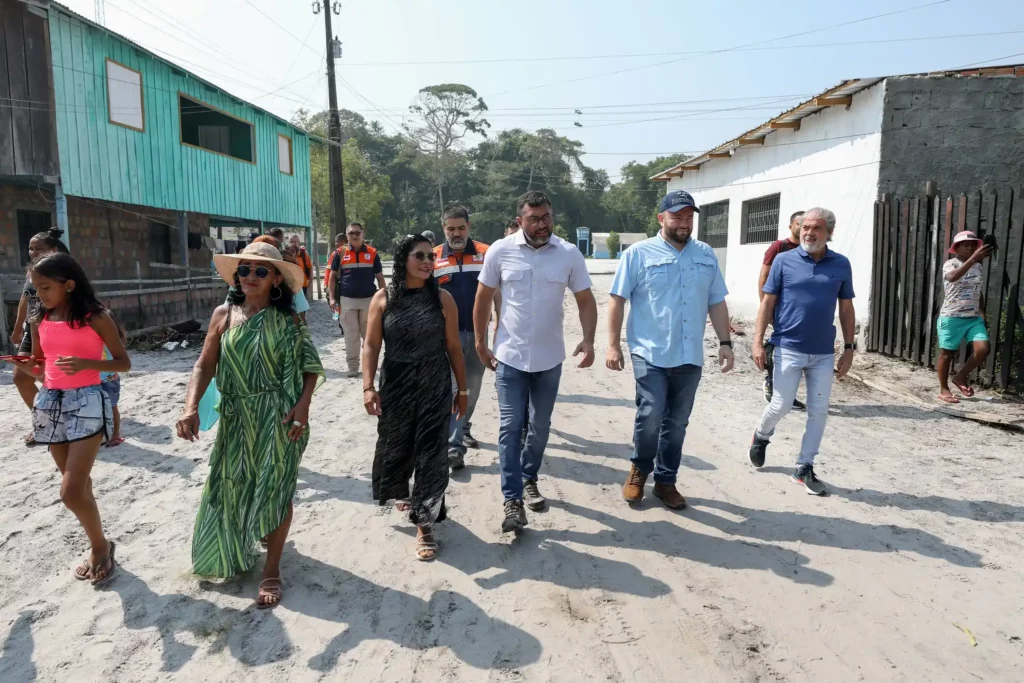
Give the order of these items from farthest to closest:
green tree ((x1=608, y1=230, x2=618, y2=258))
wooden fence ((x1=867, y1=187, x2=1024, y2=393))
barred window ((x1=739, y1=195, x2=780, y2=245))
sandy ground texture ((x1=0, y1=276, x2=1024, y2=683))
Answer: green tree ((x1=608, y1=230, x2=618, y2=258)), barred window ((x1=739, y1=195, x2=780, y2=245)), wooden fence ((x1=867, y1=187, x2=1024, y2=393)), sandy ground texture ((x1=0, y1=276, x2=1024, y2=683))

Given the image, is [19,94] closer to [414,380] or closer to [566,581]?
[414,380]

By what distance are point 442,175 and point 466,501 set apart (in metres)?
53.2

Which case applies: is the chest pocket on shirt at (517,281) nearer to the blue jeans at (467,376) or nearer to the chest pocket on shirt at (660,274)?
the chest pocket on shirt at (660,274)

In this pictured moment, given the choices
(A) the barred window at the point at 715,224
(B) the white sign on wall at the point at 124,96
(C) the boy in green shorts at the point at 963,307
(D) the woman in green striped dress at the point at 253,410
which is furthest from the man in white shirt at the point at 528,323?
(A) the barred window at the point at 715,224

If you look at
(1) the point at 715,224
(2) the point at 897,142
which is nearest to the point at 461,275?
(2) the point at 897,142

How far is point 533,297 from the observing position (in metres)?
3.94

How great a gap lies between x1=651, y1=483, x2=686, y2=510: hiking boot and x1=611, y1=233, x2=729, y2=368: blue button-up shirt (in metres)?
0.84

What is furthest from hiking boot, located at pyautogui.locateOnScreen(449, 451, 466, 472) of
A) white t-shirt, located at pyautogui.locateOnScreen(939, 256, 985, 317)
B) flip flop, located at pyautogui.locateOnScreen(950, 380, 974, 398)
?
flip flop, located at pyautogui.locateOnScreen(950, 380, 974, 398)

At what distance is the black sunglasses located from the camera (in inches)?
122

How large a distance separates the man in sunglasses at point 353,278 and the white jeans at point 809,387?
473cm

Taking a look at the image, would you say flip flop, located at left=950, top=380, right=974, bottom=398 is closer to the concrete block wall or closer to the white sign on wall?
the concrete block wall

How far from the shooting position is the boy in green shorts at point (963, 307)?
656 cm

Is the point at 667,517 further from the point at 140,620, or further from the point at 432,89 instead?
the point at 432,89

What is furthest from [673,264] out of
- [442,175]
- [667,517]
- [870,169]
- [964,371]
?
[442,175]
